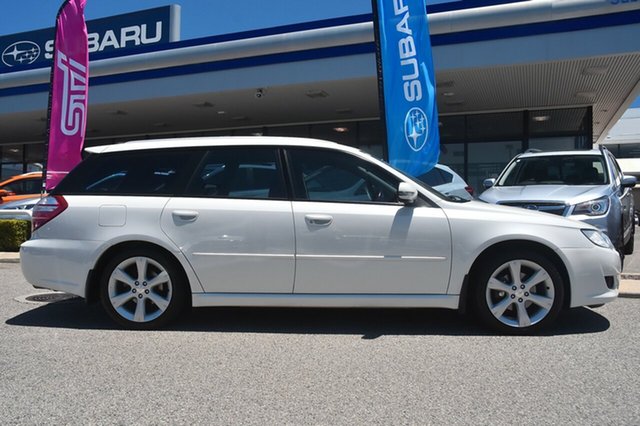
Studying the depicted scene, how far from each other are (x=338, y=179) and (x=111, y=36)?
17511 millimetres

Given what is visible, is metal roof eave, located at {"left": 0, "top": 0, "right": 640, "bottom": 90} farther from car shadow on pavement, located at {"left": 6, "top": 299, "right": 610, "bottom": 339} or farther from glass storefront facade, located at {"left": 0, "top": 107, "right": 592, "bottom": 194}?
car shadow on pavement, located at {"left": 6, "top": 299, "right": 610, "bottom": 339}

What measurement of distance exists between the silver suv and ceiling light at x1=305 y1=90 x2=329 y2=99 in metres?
6.10

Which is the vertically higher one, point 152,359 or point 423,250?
point 423,250

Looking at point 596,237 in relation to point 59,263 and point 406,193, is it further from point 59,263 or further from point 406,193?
point 59,263

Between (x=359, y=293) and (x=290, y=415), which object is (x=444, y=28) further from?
(x=290, y=415)

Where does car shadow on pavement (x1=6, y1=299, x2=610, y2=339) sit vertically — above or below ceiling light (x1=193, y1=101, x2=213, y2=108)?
below

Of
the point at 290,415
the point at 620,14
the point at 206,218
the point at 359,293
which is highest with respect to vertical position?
the point at 620,14

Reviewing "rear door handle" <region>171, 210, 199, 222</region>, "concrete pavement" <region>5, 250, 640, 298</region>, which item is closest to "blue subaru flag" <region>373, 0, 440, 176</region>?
"concrete pavement" <region>5, 250, 640, 298</region>

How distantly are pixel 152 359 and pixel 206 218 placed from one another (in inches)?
50.5

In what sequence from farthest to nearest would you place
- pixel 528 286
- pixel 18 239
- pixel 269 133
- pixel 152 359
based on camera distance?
pixel 269 133 → pixel 18 239 → pixel 528 286 → pixel 152 359

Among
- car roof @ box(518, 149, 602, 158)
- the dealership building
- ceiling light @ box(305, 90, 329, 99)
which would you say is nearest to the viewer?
car roof @ box(518, 149, 602, 158)

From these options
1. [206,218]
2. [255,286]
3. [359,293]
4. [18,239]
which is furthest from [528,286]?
[18,239]

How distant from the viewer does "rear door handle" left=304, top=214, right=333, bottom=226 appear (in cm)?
468

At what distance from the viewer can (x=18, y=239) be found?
439 inches
